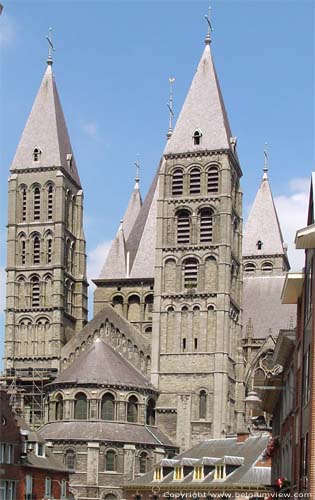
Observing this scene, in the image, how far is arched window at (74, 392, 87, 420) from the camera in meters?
87.5

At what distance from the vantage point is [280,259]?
115m

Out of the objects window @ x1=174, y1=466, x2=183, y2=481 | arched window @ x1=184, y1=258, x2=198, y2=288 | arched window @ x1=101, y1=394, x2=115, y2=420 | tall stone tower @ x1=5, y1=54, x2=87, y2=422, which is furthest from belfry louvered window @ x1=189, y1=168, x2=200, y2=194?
window @ x1=174, y1=466, x2=183, y2=481

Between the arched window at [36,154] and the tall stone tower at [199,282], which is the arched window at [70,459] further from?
the arched window at [36,154]

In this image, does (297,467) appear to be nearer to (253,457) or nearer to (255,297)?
(253,457)

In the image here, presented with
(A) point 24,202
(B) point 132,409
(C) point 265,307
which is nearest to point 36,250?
(A) point 24,202

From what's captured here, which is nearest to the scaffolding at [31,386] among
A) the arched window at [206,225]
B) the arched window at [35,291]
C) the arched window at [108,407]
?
the arched window at [35,291]

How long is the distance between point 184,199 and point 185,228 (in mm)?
2406

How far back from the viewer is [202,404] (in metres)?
88.3

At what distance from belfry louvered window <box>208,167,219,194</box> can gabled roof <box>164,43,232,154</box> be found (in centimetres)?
196

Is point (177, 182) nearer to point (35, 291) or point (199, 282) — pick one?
point (199, 282)

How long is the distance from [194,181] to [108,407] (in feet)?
65.7

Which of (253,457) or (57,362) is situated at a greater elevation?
(57,362)

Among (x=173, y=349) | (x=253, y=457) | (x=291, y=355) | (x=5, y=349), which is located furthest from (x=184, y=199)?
(x=291, y=355)

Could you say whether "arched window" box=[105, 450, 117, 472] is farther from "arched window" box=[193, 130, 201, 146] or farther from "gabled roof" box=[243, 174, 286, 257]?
"gabled roof" box=[243, 174, 286, 257]
